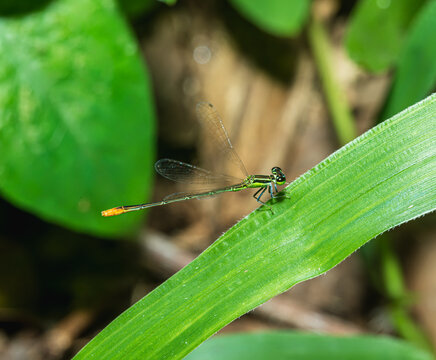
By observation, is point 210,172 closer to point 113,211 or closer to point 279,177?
point 279,177

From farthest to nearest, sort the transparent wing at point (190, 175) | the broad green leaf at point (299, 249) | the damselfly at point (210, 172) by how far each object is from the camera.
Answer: the transparent wing at point (190, 175) < the damselfly at point (210, 172) < the broad green leaf at point (299, 249)

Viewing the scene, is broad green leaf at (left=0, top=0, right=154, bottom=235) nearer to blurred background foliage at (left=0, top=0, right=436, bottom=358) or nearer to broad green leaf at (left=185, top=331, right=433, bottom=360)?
blurred background foliage at (left=0, top=0, right=436, bottom=358)

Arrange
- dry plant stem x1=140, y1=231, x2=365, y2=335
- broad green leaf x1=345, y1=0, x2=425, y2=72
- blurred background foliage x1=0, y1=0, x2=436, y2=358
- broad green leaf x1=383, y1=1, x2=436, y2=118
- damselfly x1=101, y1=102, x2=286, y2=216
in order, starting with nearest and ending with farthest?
broad green leaf x1=383, y1=1, x2=436, y2=118 → blurred background foliage x1=0, y1=0, x2=436, y2=358 → damselfly x1=101, y1=102, x2=286, y2=216 → broad green leaf x1=345, y1=0, x2=425, y2=72 → dry plant stem x1=140, y1=231, x2=365, y2=335

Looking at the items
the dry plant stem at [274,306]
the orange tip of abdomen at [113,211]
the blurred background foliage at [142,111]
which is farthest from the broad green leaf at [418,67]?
the dry plant stem at [274,306]

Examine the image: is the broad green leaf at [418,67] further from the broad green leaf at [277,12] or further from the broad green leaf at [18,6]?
the broad green leaf at [18,6]

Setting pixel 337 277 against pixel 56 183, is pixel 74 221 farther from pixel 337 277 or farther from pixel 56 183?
pixel 337 277

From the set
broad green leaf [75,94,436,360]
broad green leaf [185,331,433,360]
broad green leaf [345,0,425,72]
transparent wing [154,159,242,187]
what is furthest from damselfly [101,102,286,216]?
broad green leaf [345,0,425,72]
